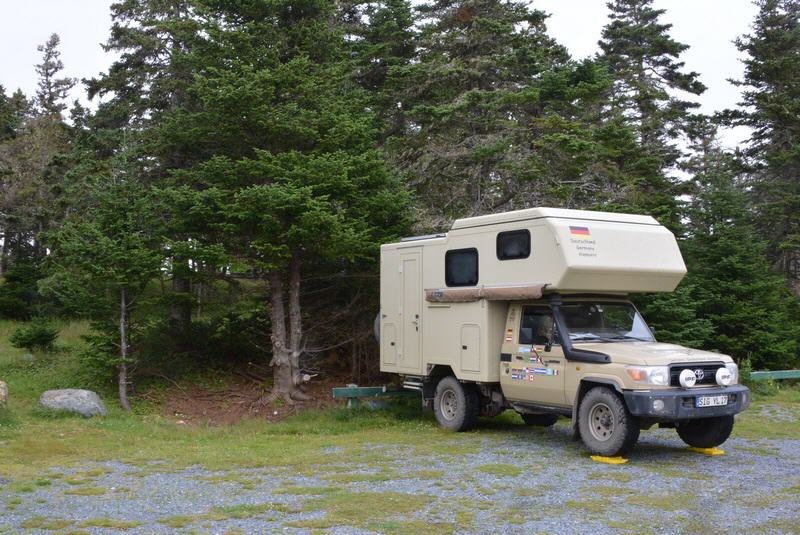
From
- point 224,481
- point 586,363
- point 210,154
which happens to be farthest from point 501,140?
point 224,481

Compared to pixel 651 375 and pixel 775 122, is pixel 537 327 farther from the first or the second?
pixel 775 122

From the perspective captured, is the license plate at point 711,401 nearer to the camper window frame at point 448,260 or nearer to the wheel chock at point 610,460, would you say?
the wheel chock at point 610,460

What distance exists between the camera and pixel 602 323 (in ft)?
36.3

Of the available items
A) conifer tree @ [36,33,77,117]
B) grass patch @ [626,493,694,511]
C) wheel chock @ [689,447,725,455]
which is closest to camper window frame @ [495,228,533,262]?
wheel chock @ [689,447,725,455]

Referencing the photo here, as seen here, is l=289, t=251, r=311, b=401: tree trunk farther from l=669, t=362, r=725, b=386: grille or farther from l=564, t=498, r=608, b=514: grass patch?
l=564, t=498, r=608, b=514: grass patch

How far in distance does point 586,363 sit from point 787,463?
2737 millimetres

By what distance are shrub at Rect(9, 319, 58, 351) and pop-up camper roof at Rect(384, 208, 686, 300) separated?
12.6 meters

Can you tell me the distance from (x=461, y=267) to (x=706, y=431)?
429 cm

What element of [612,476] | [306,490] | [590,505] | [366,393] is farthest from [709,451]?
[366,393]

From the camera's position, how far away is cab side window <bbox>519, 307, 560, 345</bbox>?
10.9 m

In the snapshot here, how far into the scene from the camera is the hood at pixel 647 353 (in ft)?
31.5

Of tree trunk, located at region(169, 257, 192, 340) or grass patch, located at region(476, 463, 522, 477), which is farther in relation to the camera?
tree trunk, located at region(169, 257, 192, 340)

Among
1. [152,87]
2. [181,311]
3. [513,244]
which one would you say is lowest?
[181,311]

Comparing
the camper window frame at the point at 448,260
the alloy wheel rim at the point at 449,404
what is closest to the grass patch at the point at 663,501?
the camper window frame at the point at 448,260
